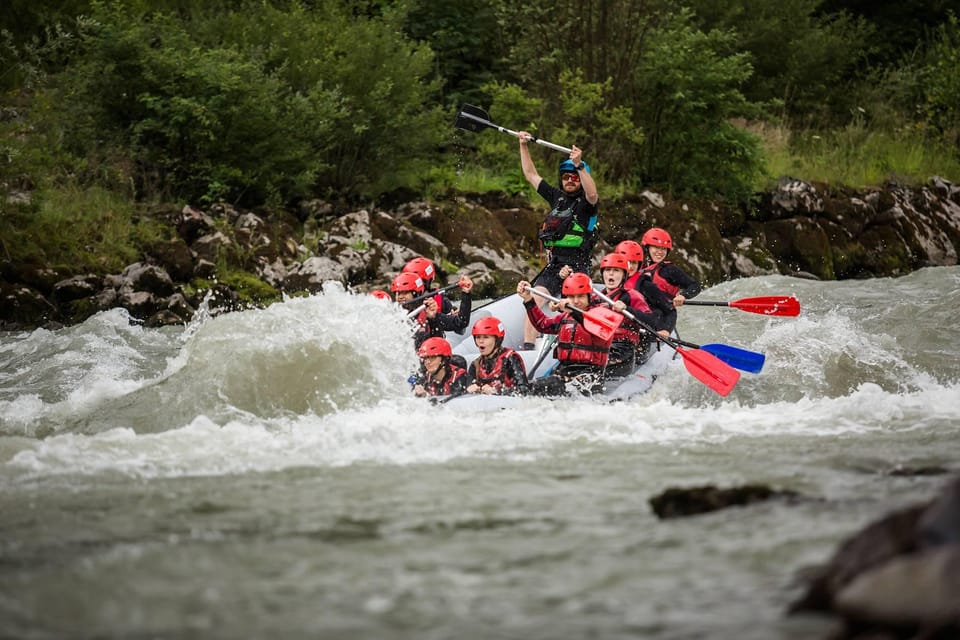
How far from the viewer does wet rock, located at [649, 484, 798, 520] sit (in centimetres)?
479

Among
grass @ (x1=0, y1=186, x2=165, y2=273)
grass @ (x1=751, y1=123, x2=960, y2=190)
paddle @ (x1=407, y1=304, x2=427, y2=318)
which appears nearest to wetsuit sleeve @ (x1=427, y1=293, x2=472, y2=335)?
paddle @ (x1=407, y1=304, x2=427, y2=318)

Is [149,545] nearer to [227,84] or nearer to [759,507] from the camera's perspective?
[759,507]

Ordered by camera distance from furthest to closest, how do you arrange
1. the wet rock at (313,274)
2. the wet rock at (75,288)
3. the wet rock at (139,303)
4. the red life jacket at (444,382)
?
the wet rock at (313,274) → the wet rock at (75,288) → the wet rock at (139,303) → the red life jacket at (444,382)

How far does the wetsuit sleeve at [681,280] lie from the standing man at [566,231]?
67 cm

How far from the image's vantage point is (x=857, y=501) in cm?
488

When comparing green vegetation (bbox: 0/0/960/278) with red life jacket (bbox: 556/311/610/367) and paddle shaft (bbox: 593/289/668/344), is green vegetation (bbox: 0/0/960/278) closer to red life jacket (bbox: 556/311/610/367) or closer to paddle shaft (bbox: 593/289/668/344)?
red life jacket (bbox: 556/311/610/367)

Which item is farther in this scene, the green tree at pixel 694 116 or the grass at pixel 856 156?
the grass at pixel 856 156

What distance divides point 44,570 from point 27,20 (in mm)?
16345

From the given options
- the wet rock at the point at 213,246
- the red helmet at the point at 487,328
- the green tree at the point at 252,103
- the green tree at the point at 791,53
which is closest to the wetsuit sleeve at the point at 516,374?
the red helmet at the point at 487,328

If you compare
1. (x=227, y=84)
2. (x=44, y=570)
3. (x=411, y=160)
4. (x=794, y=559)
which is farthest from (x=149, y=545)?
(x=411, y=160)

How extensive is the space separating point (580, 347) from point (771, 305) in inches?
94.5

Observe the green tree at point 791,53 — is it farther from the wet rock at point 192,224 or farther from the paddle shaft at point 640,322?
the paddle shaft at point 640,322

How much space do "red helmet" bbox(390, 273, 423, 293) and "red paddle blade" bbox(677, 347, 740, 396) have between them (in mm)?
2315

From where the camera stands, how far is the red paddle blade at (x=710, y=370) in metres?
8.42
